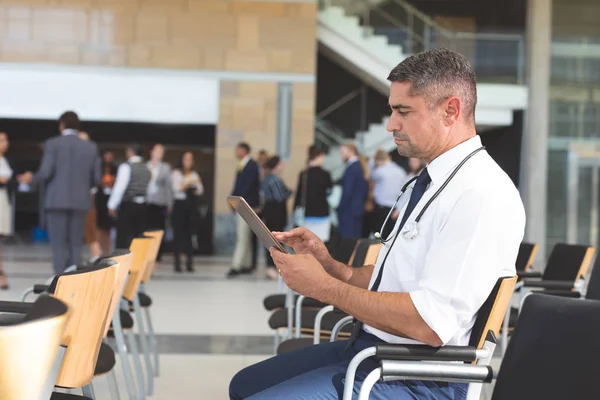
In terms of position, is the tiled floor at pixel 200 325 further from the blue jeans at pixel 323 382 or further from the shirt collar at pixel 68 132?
the blue jeans at pixel 323 382

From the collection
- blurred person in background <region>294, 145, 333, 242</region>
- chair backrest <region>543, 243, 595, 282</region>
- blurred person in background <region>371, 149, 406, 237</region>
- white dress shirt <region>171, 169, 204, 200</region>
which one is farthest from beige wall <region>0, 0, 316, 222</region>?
chair backrest <region>543, 243, 595, 282</region>

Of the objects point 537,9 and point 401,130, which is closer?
point 401,130

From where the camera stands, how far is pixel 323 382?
208cm

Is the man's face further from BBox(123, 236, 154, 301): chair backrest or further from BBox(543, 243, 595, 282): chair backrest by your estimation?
BBox(543, 243, 595, 282): chair backrest

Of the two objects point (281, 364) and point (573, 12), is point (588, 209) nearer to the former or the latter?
point (573, 12)

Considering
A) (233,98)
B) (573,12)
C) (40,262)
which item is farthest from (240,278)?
(573,12)

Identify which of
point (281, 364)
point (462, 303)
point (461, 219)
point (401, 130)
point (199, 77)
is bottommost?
point (281, 364)

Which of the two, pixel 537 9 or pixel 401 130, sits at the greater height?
pixel 537 9

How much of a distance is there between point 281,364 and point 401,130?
2.48ft

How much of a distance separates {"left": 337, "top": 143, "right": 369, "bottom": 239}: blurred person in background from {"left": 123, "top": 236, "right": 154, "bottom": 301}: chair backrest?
5.46 metres

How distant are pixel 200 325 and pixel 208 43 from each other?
7.47 meters

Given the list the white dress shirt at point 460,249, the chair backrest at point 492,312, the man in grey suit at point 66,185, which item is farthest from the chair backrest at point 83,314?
the man in grey suit at point 66,185

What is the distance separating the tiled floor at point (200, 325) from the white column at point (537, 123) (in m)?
5.80

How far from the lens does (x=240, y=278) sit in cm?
992
